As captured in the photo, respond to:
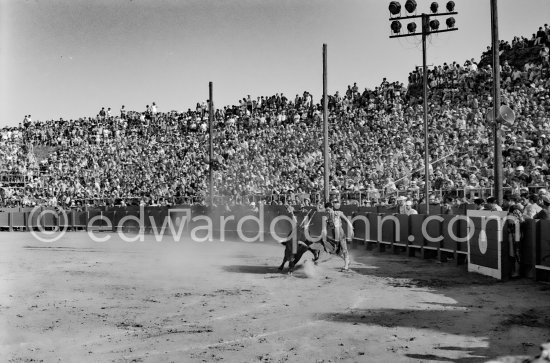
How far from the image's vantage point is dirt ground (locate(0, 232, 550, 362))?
8539mm

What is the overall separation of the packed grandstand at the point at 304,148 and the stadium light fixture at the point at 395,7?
19.3 ft

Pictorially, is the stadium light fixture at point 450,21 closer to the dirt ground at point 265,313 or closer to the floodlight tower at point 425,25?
the floodlight tower at point 425,25

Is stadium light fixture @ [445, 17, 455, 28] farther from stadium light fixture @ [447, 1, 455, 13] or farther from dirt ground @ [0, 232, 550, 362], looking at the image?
dirt ground @ [0, 232, 550, 362]

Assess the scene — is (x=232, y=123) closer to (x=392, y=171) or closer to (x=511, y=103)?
(x=392, y=171)

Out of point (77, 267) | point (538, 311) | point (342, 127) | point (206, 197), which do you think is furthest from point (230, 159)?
point (538, 311)

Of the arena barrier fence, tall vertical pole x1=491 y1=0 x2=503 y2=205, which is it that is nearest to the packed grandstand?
the arena barrier fence

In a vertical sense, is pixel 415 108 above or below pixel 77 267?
above

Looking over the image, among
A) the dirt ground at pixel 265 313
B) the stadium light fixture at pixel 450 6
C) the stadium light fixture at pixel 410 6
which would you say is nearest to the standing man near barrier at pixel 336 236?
the dirt ground at pixel 265 313

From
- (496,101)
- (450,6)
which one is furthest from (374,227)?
(496,101)

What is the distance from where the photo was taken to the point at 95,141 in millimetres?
48562

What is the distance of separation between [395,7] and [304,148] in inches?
482

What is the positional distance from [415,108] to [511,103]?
19.6ft

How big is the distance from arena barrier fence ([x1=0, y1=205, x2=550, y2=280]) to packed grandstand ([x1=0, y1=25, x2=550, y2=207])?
1.02m

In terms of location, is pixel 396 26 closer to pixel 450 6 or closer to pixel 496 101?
pixel 450 6
